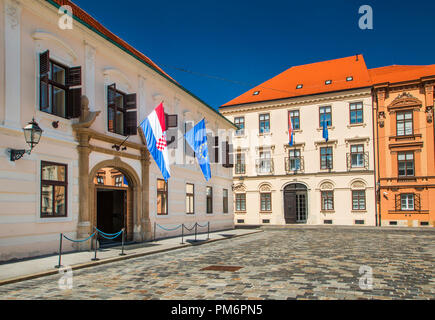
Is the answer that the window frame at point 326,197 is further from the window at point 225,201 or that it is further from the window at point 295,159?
the window at point 225,201

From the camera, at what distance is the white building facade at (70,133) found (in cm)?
1175

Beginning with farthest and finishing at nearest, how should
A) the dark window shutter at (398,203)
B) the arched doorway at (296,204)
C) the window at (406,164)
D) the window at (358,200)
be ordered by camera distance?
the arched doorway at (296,204)
the window at (358,200)
the window at (406,164)
the dark window shutter at (398,203)

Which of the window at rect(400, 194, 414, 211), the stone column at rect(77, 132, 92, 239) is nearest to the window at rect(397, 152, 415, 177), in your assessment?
the window at rect(400, 194, 414, 211)

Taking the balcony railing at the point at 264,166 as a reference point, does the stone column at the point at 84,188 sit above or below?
below

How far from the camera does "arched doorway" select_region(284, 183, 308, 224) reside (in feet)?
128

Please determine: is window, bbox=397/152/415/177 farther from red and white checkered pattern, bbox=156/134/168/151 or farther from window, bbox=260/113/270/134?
red and white checkered pattern, bbox=156/134/168/151

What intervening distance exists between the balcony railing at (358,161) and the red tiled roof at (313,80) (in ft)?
21.0

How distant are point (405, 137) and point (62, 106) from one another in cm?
3056

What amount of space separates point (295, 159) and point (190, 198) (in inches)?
745

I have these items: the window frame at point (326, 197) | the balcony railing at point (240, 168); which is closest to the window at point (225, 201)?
the balcony railing at point (240, 168)

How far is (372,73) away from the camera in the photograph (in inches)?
1695

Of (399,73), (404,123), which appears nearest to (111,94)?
(404,123)

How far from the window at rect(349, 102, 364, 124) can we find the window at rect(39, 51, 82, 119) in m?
29.8

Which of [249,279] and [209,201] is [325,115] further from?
[249,279]
